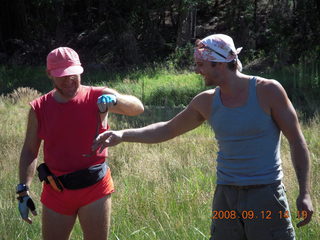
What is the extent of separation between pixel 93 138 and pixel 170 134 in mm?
508

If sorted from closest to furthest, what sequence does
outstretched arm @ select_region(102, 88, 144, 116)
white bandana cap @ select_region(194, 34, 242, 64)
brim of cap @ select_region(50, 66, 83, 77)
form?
white bandana cap @ select_region(194, 34, 242, 64) < brim of cap @ select_region(50, 66, 83, 77) < outstretched arm @ select_region(102, 88, 144, 116)

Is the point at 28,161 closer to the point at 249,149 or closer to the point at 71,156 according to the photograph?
the point at 71,156

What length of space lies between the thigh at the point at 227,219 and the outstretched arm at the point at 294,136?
347mm

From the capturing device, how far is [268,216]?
3158 millimetres

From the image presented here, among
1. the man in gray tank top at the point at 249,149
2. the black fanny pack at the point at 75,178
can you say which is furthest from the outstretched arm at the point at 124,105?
the man in gray tank top at the point at 249,149

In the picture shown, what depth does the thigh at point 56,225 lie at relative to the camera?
12.2ft

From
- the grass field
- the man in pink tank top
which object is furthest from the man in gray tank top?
the grass field

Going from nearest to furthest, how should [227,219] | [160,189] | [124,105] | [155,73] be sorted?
[227,219] < [124,105] < [160,189] < [155,73]

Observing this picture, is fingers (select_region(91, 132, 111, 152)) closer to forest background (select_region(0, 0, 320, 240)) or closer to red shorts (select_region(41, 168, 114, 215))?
red shorts (select_region(41, 168, 114, 215))

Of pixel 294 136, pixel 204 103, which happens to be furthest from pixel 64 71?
pixel 294 136

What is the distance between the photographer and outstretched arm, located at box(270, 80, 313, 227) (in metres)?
3.12

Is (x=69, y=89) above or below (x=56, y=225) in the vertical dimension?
above

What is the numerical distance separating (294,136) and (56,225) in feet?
5.37

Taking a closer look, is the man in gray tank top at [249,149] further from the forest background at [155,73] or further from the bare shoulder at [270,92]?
the forest background at [155,73]
